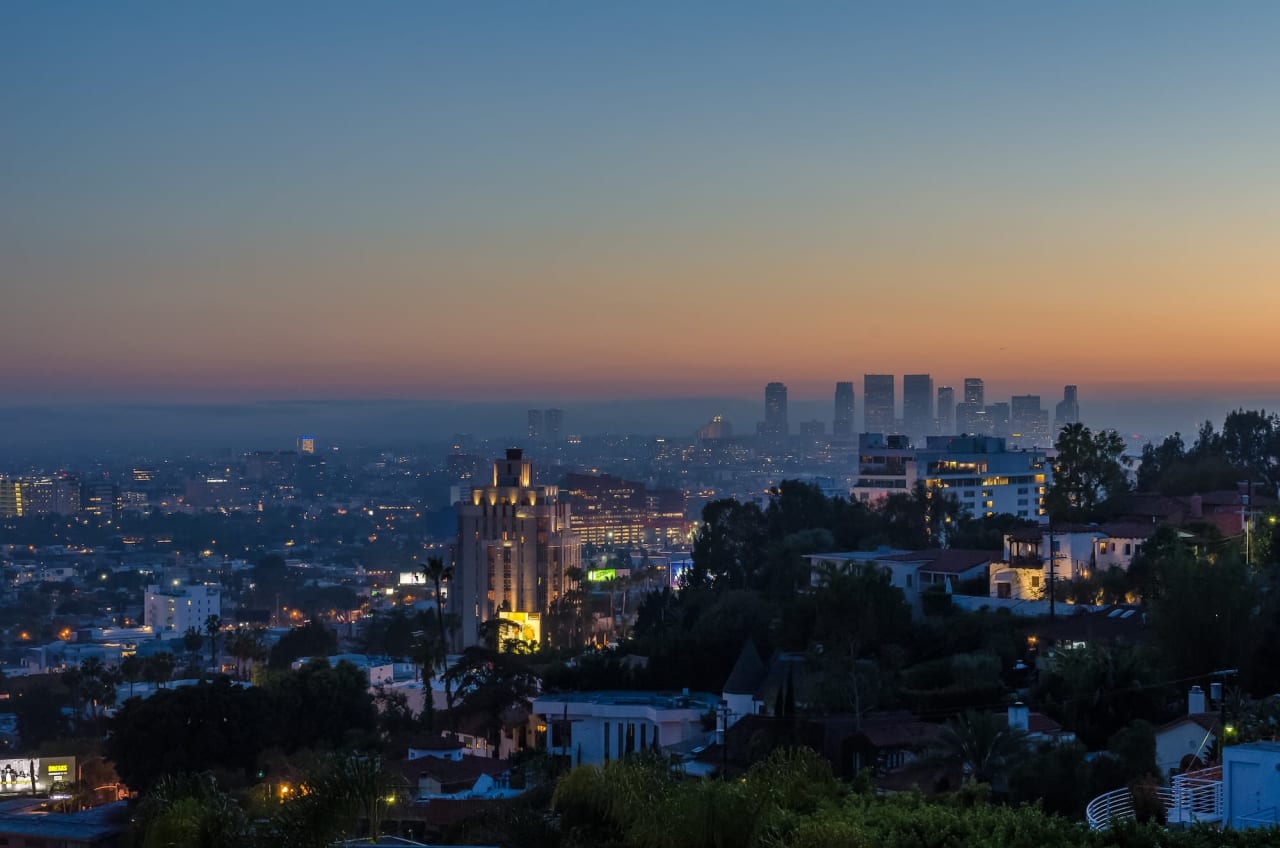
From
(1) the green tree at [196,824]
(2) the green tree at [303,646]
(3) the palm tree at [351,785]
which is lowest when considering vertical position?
(2) the green tree at [303,646]

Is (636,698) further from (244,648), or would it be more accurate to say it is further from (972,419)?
(972,419)

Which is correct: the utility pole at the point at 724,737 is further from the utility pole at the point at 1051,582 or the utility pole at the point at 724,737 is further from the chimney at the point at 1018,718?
the utility pole at the point at 1051,582

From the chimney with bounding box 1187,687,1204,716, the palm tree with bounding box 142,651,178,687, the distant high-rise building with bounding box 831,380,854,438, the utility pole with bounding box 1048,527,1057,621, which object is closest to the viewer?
the chimney with bounding box 1187,687,1204,716

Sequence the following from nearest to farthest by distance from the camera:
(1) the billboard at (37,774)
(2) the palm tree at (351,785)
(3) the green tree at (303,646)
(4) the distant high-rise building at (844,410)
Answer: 1. (2) the palm tree at (351,785)
2. (1) the billboard at (37,774)
3. (3) the green tree at (303,646)
4. (4) the distant high-rise building at (844,410)

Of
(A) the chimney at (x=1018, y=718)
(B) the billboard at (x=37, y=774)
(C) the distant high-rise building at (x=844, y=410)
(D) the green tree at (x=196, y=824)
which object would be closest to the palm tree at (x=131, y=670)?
(B) the billboard at (x=37, y=774)

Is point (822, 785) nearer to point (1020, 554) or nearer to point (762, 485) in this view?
point (1020, 554)

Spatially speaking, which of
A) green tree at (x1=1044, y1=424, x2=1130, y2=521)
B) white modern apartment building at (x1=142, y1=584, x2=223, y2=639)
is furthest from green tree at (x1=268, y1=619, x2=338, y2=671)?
white modern apartment building at (x1=142, y1=584, x2=223, y2=639)

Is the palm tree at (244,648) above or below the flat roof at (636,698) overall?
below

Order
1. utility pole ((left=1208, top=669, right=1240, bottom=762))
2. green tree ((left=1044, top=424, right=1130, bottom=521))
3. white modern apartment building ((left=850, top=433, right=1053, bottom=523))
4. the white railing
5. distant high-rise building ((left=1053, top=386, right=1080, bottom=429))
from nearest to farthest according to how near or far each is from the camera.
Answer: the white railing, utility pole ((left=1208, top=669, right=1240, bottom=762)), green tree ((left=1044, top=424, right=1130, bottom=521)), white modern apartment building ((left=850, top=433, right=1053, bottom=523)), distant high-rise building ((left=1053, top=386, right=1080, bottom=429))

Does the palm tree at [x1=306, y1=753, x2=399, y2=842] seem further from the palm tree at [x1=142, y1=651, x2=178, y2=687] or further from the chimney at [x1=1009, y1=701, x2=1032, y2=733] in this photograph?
the palm tree at [x1=142, y1=651, x2=178, y2=687]
